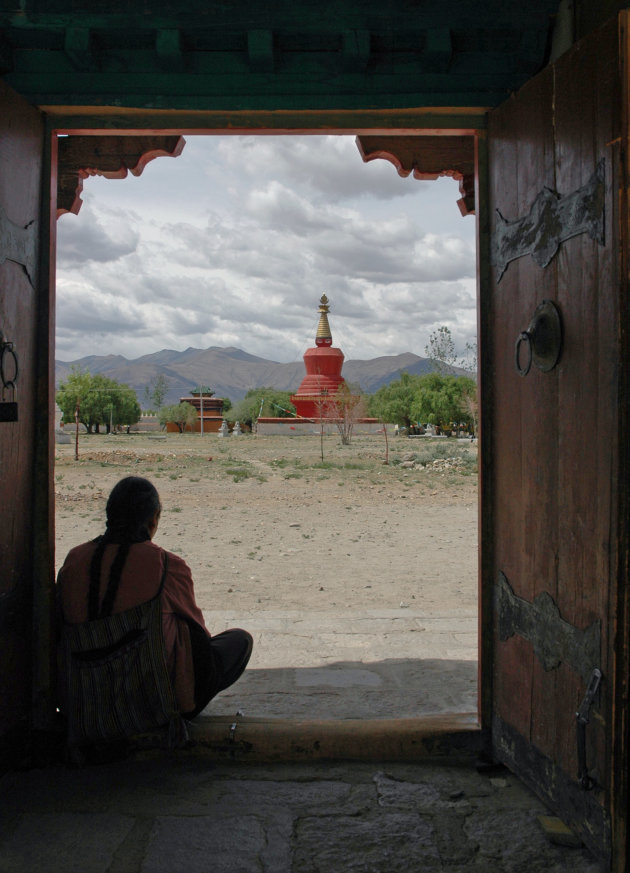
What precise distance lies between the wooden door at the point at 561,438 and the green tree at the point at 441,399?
38.3 meters

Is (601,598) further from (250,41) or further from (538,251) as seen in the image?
(250,41)

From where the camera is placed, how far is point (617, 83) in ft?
6.77

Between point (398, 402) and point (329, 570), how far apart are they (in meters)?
39.5

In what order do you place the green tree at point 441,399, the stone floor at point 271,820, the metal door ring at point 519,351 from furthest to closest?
the green tree at point 441,399 → the metal door ring at point 519,351 → the stone floor at point 271,820

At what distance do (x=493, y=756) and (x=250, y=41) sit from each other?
3094mm

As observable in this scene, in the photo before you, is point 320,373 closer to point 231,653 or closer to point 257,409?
point 257,409

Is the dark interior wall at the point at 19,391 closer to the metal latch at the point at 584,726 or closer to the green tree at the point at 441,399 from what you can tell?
the metal latch at the point at 584,726

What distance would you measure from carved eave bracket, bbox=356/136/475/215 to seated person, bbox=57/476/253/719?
85.6 inches

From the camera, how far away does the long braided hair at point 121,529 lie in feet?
9.03

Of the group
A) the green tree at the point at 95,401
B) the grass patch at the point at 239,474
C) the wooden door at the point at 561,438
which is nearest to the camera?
the wooden door at the point at 561,438

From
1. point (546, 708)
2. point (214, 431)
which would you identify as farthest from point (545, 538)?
point (214, 431)

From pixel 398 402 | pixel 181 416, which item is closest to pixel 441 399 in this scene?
pixel 398 402

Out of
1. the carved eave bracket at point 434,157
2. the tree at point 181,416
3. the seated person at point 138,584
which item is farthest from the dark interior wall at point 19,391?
the tree at point 181,416

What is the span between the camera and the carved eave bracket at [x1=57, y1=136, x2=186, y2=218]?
362 cm
